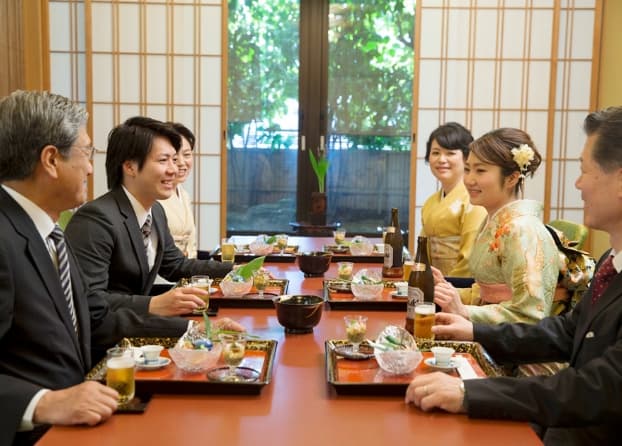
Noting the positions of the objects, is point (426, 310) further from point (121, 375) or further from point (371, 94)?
point (371, 94)

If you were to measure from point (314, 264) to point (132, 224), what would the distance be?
2.27ft

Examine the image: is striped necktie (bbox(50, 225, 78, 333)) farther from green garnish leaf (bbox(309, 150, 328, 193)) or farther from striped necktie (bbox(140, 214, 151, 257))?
green garnish leaf (bbox(309, 150, 328, 193))

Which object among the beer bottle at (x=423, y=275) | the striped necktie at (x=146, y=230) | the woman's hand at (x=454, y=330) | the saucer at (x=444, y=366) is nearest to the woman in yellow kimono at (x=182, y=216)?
the striped necktie at (x=146, y=230)

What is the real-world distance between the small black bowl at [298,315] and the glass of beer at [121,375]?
580 millimetres

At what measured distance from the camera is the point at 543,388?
4.54 feet

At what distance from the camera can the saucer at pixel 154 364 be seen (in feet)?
4.88

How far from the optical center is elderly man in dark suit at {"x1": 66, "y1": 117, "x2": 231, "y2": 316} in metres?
2.35

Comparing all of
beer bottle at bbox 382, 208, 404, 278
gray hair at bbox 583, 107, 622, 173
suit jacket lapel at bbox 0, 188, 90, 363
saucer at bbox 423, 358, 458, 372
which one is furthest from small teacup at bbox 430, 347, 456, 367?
beer bottle at bbox 382, 208, 404, 278

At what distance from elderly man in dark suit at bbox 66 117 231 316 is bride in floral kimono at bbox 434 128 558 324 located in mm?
982

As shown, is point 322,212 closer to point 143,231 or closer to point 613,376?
point 143,231

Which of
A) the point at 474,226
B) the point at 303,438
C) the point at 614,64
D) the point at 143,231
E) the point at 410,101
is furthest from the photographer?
the point at 410,101

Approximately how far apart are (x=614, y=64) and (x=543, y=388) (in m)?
4.53

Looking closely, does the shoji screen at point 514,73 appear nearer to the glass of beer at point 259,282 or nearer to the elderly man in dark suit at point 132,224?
the elderly man in dark suit at point 132,224

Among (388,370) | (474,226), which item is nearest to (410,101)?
(474,226)
